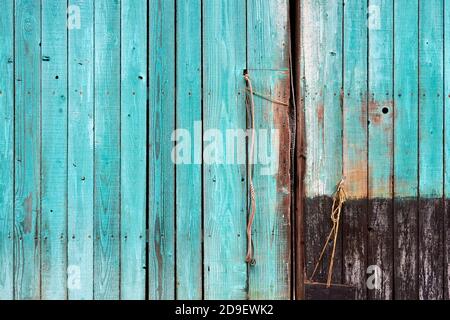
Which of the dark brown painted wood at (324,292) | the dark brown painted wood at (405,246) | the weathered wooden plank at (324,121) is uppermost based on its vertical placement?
the weathered wooden plank at (324,121)

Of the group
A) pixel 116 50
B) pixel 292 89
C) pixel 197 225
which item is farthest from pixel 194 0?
pixel 197 225

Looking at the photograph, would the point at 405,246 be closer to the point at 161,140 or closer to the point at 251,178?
the point at 251,178

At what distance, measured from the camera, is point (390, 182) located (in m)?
2.35

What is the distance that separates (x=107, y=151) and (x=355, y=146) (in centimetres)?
111

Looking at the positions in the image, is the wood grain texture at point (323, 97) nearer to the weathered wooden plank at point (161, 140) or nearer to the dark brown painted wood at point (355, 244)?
the dark brown painted wood at point (355, 244)

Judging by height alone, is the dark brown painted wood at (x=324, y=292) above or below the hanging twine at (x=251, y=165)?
below

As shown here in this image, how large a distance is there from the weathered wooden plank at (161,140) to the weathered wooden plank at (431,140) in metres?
1.12

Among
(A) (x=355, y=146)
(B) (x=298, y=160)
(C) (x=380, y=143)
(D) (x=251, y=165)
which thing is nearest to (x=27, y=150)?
(D) (x=251, y=165)

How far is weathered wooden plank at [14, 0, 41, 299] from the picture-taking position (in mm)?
2324

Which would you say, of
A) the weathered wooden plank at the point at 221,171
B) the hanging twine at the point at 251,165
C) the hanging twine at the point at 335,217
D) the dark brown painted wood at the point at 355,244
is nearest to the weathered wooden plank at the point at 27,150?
the weathered wooden plank at the point at 221,171

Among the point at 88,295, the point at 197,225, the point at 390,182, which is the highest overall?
the point at 390,182

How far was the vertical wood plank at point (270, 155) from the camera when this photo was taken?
7.73 feet

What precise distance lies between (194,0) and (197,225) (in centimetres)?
101

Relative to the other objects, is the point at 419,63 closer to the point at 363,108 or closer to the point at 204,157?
→ the point at 363,108
